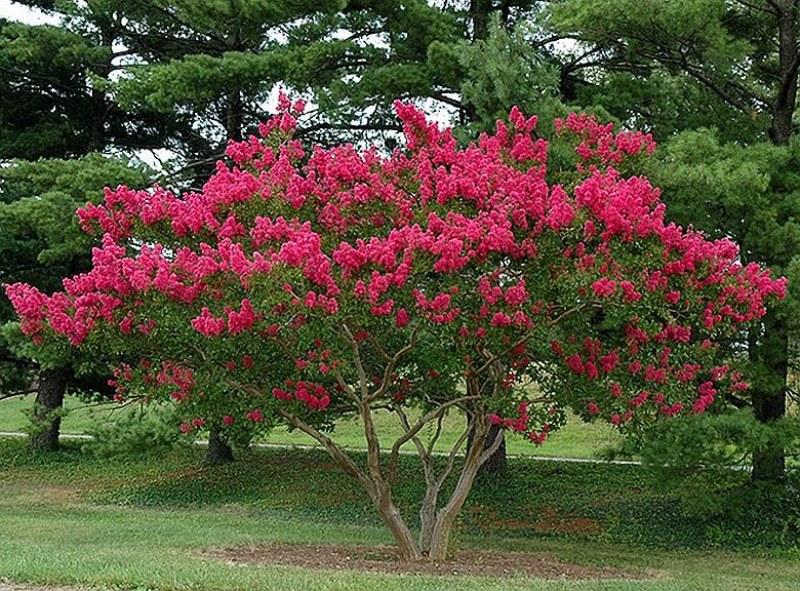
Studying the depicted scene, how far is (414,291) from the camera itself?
312 inches

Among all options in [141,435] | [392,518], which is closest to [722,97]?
[392,518]

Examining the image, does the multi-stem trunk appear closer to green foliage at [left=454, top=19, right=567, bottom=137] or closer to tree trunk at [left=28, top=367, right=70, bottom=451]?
green foliage at [left=454, top=19, right=567, bottom=137]

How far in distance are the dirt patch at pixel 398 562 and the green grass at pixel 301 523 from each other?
1.53 ft

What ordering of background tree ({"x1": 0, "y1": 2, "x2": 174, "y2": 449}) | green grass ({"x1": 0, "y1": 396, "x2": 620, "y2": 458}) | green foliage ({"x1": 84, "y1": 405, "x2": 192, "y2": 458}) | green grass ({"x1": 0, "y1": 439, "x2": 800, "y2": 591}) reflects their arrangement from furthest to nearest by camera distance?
green grass ({"x1": 0, "y1": 396, "x2": 620, "y2": 458})
background tree ({"x1": 0, "y1": 2, "x2": 174, "y2": 449})
green foliage ({"x1": 84, "y1": 405, "x2": 192, "y2": 458})
green grass ({"x1": 0, "y1": 439, "x2": 800, "y2": 591})

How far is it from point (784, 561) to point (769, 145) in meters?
5.07

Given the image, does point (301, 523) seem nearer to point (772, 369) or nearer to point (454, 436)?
point (772, 369)

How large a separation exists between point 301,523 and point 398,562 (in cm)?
465

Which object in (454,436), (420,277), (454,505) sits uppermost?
(420,277)

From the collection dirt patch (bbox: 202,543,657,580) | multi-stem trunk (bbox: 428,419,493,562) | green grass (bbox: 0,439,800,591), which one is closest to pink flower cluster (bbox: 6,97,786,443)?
multi-stem trunk (bbox: 428,419,493,562)

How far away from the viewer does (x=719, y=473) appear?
1239 centimetres

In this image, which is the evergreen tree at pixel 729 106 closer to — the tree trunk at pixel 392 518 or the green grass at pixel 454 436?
the tree trunk at pixel 392 518

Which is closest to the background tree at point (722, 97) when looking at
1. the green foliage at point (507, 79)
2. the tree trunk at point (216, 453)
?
the green foliage at point (507, 79)

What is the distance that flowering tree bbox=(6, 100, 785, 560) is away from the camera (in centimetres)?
768

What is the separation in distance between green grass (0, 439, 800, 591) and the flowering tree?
1.63 m
